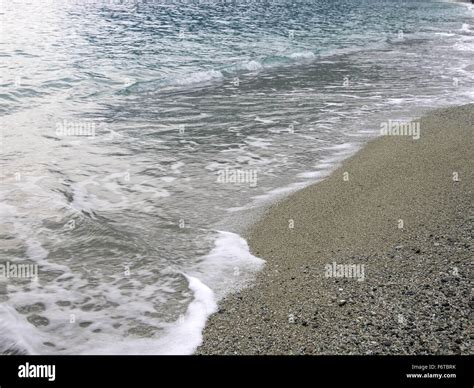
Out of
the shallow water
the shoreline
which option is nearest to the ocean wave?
the shallow water

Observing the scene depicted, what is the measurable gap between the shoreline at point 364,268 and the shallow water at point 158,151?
21.4 inches

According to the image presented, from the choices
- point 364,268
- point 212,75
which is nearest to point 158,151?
point 364,268

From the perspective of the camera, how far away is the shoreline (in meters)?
5.11

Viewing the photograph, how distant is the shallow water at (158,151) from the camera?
6359 mm

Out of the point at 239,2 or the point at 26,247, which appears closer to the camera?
the point at 26,247

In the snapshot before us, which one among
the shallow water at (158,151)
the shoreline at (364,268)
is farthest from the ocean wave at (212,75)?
the shoreline at (364,268)

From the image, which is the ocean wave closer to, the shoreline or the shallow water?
the shallow water

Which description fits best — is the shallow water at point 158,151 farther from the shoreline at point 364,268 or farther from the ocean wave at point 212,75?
the shoreline at point 364,268

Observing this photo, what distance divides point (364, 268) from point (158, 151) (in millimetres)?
7191

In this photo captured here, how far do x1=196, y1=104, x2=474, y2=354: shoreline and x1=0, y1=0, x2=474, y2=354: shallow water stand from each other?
54cm

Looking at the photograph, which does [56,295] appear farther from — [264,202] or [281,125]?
[281,125]

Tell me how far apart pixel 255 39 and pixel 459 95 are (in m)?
18.3
